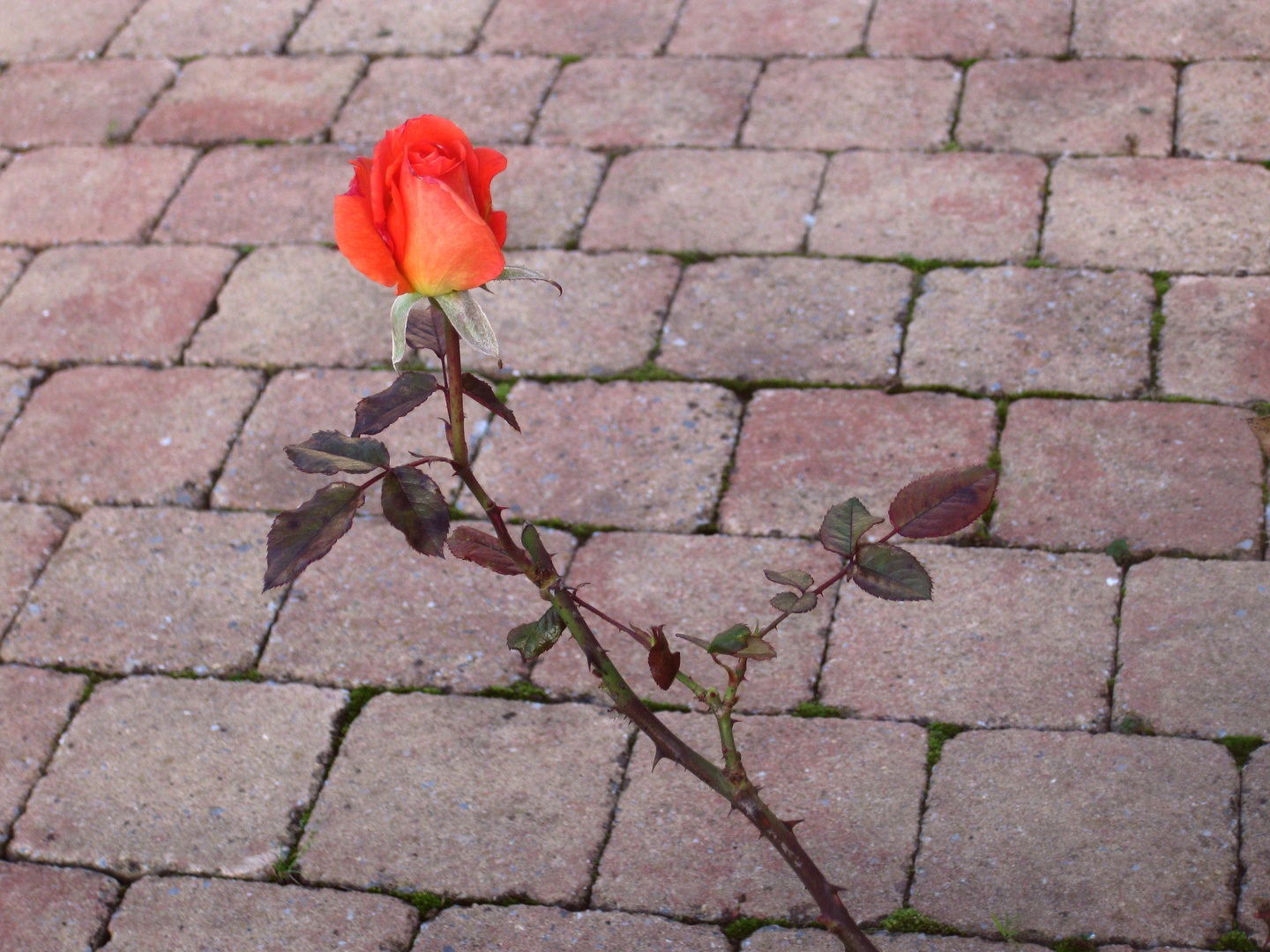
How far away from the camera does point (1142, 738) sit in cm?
196

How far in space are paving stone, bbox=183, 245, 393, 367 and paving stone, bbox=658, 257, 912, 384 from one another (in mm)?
648

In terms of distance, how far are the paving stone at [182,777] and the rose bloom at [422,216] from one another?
1.19 m

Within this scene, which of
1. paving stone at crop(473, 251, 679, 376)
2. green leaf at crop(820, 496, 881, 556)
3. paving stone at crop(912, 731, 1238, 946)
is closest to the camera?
green leaf at crop(820, 496, 881, 556)

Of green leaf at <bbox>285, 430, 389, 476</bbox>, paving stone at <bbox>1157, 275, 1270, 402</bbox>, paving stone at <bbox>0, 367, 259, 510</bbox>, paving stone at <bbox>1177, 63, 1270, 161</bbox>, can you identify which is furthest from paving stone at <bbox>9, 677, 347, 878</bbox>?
paving stone at <bbox>1177, 63, 1270, 161</bbox>

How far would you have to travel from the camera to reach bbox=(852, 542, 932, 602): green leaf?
1299mm

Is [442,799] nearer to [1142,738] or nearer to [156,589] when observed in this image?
[156,589]

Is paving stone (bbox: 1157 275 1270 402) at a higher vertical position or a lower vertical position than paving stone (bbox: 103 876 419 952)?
higher

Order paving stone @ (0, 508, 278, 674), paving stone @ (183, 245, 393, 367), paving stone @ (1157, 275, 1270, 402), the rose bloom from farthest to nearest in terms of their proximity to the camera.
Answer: paving stone @ (183, 245, 393, 367), paving stone @ (1157, 275, 1270, 402), paving stone @ (0, 508, 278, 674), the rose bloom

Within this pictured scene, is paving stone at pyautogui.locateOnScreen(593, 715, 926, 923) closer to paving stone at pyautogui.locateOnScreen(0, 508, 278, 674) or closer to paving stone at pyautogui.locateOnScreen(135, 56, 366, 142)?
paving stone at pyautogui.locateOnScreen(0, 508, 278, 674)

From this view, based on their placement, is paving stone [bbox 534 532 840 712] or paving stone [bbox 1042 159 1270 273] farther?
paving stone [bbox 1042 159 1270 273]

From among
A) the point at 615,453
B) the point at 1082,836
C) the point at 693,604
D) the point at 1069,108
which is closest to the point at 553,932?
the point at 693,604

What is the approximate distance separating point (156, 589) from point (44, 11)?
259cm

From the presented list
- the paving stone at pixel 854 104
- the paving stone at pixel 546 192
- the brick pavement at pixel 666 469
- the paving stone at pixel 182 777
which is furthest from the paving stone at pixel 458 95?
the paving stone at pixel 182 777

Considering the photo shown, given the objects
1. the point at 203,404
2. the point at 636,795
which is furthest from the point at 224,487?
the point at 636,795
